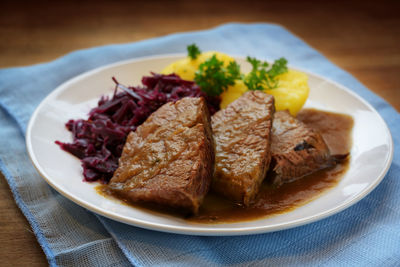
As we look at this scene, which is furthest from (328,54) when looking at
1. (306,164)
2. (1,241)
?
(1,241)

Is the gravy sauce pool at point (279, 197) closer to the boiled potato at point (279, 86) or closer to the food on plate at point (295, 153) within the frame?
the food on plate at point (295, 153)

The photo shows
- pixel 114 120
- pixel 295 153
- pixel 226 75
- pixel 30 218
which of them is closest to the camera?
pixel 30 218

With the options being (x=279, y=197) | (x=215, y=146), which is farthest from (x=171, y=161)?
(x=279, y=197)

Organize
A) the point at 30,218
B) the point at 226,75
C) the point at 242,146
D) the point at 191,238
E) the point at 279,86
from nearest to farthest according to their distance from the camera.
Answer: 1. the point at 191,238
2. the point at 30,218
3. the point at 242,146
4. the point at 279,86
5. the point at 226,75

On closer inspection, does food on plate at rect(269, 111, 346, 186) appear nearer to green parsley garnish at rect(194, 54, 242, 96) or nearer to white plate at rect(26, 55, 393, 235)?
white plate at rect(26, 55, 393, 235)

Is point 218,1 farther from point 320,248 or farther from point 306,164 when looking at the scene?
point 320,248

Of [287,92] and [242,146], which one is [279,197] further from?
[287,92]

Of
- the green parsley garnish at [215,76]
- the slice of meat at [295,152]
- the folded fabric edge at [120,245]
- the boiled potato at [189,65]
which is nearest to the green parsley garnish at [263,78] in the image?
the green parsley garnish at [215,76]
